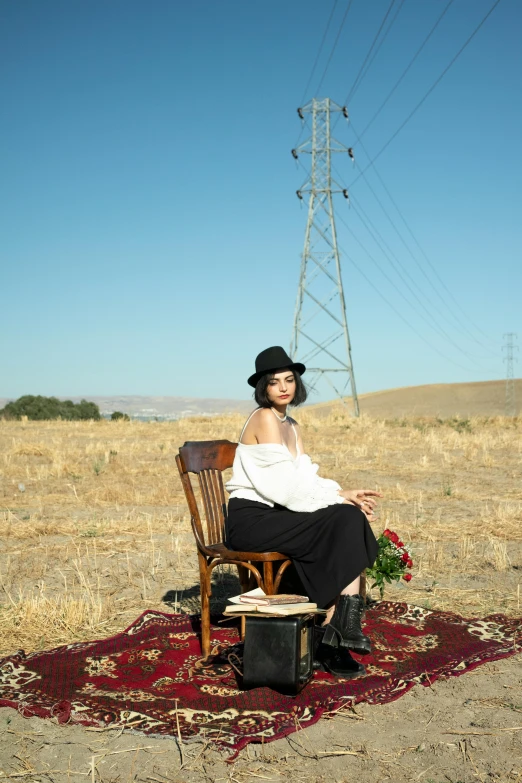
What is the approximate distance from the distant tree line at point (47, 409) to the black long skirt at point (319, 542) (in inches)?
1184

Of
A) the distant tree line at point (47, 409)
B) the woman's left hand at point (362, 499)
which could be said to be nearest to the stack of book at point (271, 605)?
the woman's left hand at point (362, 499)

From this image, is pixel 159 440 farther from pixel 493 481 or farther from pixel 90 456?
pixel 493 481

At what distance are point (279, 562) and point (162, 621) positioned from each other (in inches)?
43.8

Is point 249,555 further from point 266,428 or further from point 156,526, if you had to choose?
point 156,526

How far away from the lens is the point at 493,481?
12.5m

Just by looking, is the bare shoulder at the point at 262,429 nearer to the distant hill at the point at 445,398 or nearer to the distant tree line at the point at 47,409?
the distant tree line at the point at 47,409

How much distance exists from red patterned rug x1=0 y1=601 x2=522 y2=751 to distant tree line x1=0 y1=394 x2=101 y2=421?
97.8 ft

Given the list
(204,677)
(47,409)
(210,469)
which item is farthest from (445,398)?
(204,677)

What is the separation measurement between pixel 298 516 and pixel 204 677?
1.12 metres

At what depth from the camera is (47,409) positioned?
119 feet

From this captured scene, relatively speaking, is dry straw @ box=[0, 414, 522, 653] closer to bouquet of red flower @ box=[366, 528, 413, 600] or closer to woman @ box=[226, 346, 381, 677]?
bouquet of red flower @ box=[366, 528, 413, 600]

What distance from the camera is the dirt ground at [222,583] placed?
333 cm

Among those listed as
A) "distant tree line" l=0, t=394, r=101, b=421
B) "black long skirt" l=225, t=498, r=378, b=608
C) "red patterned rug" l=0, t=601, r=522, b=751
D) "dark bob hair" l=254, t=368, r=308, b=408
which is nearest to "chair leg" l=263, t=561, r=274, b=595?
"black long skirt" l=225, t=498, r=378, b=608

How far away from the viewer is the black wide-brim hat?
5.18 meters
